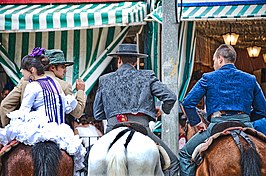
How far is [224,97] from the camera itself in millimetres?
8344

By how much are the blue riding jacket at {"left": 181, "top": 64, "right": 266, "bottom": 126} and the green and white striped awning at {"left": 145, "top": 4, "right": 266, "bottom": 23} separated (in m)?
4.01

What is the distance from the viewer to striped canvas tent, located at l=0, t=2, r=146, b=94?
12.9 m

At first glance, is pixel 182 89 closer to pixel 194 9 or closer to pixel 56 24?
pixel 194 9

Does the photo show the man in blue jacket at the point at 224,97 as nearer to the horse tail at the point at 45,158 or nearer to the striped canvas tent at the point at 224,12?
the horse tail at the point at 45,158

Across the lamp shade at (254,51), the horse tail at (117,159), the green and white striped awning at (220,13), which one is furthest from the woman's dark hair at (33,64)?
the lamp shade at (254,51)

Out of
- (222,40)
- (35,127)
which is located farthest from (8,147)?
(222,40)

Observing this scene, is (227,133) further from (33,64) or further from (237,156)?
(33,64)

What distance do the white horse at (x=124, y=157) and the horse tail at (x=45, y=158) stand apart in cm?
78

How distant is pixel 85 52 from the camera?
13.4 metres

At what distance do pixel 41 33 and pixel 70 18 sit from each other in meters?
1.04

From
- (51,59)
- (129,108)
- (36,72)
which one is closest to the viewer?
(129,108)

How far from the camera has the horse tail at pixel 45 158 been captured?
832cm

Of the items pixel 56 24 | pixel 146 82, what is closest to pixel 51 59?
pixel 146 82

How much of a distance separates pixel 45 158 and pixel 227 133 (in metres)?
2.19
